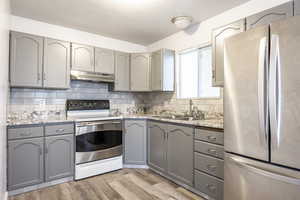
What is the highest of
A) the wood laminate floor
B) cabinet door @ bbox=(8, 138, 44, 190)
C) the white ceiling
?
the white ceiling

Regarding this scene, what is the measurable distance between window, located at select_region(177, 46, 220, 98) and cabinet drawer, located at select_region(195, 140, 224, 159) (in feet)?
2.91

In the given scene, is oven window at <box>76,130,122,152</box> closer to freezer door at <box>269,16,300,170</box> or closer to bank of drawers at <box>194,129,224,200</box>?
bank of drawers at <box>194,129,224,200</box>

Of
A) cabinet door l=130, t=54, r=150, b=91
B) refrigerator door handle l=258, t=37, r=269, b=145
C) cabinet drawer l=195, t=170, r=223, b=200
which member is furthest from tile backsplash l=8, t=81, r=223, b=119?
refrigerator door handle l=258, t=37, r=269, b=145

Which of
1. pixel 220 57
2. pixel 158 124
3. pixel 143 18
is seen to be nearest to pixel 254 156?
pixel 220 57

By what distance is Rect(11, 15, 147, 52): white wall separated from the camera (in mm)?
2590

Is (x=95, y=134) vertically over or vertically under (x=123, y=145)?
over

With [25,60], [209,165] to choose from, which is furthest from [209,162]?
[25,60]

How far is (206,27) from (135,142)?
7.25 feet

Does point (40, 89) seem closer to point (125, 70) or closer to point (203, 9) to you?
point (125, 70)

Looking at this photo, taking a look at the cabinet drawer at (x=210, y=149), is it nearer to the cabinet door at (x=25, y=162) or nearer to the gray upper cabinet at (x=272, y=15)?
the gray upper cabinet at (x=272, y=15)

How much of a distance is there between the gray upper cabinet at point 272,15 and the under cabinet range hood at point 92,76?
2270 mm

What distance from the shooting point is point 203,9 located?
7.74 ft

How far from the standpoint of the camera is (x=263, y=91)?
1250mm

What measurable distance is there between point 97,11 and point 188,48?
5.15ft
